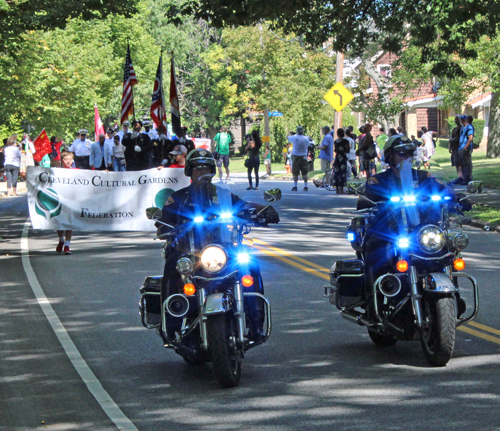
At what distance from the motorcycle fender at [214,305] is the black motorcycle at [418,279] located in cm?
140

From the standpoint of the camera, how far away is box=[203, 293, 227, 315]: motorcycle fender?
21.3ft

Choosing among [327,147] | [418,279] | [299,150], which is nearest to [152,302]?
[418,279]

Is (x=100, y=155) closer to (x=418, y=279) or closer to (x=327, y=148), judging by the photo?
(x=327, y=148)

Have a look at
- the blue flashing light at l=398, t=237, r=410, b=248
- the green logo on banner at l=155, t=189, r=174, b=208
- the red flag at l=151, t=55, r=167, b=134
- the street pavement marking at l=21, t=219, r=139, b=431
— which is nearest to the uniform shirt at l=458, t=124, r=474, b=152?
the red flag at l=151, t=55, r=167, b=134

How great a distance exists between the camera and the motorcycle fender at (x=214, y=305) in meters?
6.49

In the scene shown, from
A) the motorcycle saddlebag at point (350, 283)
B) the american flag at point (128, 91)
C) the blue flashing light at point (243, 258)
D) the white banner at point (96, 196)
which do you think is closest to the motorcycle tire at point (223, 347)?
the blue flashing light at point (243, 258)

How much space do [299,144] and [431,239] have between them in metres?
21.3

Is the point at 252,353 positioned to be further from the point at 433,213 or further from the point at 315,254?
the point at 315,254

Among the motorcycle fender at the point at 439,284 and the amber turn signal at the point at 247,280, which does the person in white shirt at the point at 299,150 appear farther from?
the amber turn signal at the point at 247,280

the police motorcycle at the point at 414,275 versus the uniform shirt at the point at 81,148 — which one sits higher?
the uniform shirt at the point at 81,148

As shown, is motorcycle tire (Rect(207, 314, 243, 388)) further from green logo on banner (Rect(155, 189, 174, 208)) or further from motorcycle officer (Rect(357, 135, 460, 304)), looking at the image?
green logo on banner (Rect(155, 189, 174, 208))

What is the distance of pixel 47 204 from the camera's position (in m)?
16.7

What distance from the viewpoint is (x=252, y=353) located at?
8.06 metres

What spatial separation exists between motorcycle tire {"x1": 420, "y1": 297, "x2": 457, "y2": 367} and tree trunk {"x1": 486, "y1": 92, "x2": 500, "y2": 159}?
1486 inches
